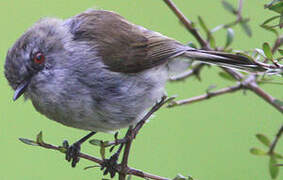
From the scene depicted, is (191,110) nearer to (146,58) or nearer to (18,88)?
(146,58)

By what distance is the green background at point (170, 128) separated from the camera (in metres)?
4.67

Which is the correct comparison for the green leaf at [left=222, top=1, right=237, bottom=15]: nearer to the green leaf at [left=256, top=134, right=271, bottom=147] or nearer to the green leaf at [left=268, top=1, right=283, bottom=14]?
the green leaf at [left=256, top=134, right=271, bottom=147]

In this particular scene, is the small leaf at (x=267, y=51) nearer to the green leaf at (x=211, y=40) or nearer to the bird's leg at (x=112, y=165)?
the green leaf at (x=211, y=40)

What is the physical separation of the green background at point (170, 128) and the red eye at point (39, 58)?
1457 mm

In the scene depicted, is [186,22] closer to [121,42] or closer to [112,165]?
[121,42]

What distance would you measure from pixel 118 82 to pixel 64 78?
38 centimetres

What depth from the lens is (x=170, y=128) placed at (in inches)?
201

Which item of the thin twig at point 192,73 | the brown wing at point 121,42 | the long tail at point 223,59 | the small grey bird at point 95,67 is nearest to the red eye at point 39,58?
the small grey bird at point 95,67

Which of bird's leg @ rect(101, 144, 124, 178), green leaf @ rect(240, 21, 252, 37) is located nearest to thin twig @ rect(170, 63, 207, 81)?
green leaf @ rect(240, 21, 252, 37)

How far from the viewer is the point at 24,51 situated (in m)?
3.09

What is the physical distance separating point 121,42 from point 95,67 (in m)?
0.31

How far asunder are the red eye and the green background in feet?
4.78

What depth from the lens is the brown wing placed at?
3398mm

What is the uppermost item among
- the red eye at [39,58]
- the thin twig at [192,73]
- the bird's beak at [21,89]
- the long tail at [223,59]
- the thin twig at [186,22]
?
the red eye at [39,58]
